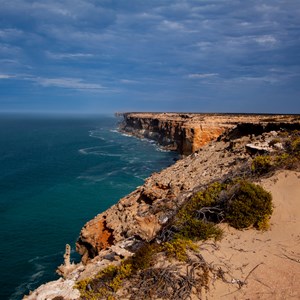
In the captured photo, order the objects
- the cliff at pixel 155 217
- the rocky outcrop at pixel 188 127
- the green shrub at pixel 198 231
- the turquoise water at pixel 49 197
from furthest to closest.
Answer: the rocky outcrop at pixel 188 127, the turquoise water at pixel 49 197, the green shrub at pixel 198 231, the cliff at pixel 155 217

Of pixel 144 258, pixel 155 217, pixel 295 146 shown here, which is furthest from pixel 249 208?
pixel 295 146

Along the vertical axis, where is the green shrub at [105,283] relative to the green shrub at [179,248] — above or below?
below

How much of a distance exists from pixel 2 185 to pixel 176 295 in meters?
43.4

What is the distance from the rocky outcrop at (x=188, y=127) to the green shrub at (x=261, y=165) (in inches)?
624

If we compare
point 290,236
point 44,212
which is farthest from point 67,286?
point 44,212

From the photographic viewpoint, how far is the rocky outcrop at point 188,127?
59.5 meters

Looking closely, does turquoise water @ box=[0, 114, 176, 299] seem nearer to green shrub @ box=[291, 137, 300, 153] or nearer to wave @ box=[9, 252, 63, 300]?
wave @ box=[9, 252, 63, 300]

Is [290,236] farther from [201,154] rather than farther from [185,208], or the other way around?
[201,154]

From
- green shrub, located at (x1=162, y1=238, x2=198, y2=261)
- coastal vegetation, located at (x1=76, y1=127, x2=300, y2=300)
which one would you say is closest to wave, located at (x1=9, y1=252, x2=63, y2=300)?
coastal vegetation, located at (x1=76, y1=127, x2=300, y2=300)

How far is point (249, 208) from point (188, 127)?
53.7 meters

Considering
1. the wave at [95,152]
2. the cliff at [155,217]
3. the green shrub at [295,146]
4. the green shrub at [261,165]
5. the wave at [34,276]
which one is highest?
the green shrub at [295,146]

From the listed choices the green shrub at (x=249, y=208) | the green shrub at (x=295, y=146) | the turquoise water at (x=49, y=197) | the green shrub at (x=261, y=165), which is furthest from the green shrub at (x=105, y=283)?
the turquoise water at (x=49, y=197)

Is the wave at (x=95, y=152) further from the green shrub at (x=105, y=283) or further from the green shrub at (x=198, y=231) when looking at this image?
the green shrub at (x=105, y=283)

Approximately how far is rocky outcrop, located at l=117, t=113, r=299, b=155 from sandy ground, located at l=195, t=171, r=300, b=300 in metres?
19.5
